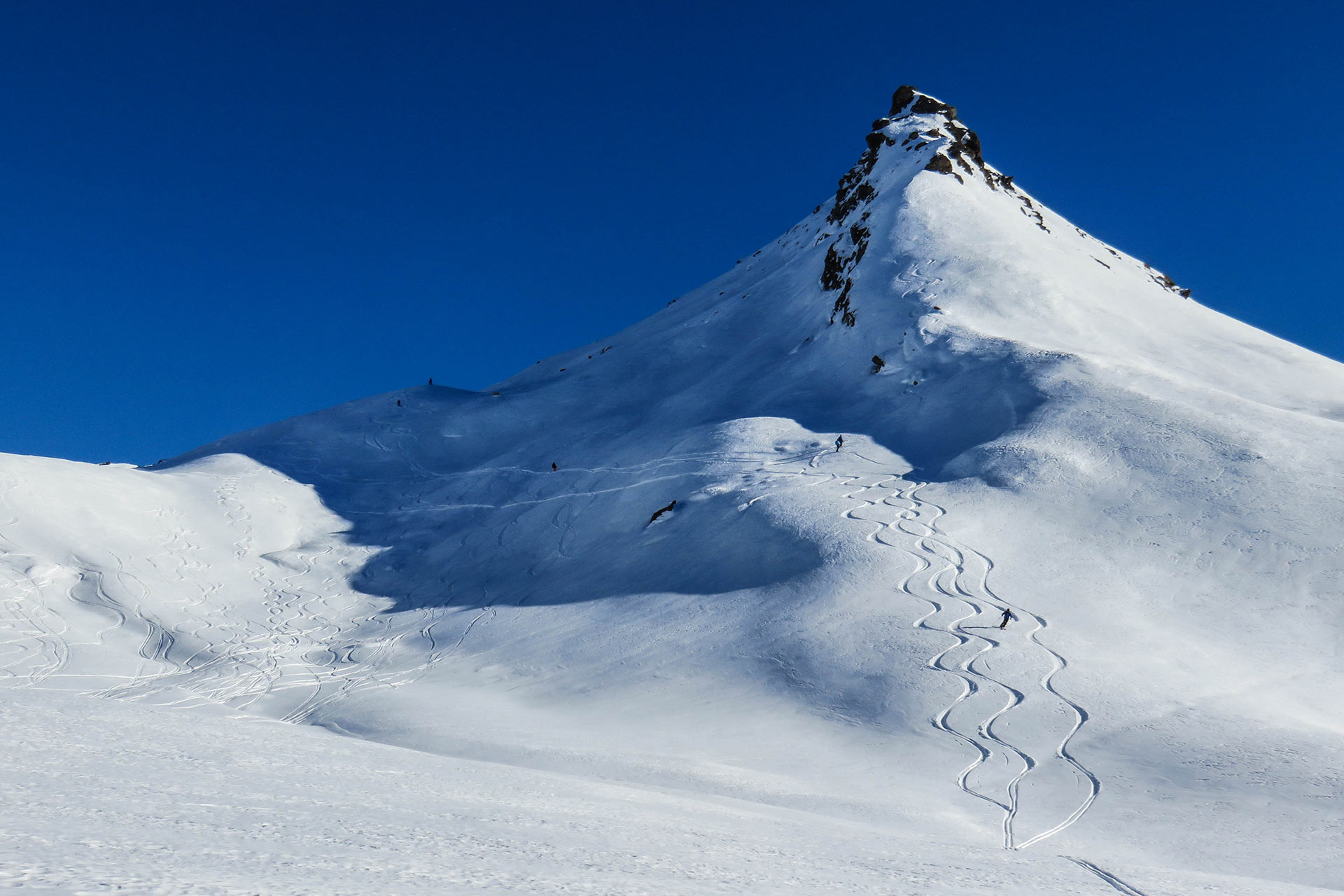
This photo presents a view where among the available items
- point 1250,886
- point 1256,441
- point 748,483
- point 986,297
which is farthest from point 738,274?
point 1250,886

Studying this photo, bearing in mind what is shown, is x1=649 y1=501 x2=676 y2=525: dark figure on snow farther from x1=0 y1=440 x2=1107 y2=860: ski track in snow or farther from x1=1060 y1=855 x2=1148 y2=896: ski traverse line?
x1=1060 y1=855 x2=1148 y2=896: ski traverse line

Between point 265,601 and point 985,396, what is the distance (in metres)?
25.3

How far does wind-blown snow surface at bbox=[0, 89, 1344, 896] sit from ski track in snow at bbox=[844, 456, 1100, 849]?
9 centimetres

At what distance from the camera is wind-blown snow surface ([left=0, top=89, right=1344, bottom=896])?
792 cm

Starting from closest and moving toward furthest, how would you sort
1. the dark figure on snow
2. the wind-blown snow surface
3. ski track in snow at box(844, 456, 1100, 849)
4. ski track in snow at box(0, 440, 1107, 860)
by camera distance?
the wind-blown snow surface, ski track in snow at box(844, 456, 1100, 849), ski track in snow at box(0, 440, 1107, 860), the dark figure on snow

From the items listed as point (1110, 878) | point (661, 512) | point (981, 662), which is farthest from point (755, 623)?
point (1110, 878)

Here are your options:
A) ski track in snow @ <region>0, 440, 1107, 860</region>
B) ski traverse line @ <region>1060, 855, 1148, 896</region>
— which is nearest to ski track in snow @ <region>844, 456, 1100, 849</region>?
ski track in snow @ <region>0, 440, 1107, 860</region>

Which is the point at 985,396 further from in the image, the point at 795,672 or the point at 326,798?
the point at 326,798

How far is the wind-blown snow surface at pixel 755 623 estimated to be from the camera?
792 cm

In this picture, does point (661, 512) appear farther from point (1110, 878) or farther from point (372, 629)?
point (1110, 878)

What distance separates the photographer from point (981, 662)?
16.8 meters

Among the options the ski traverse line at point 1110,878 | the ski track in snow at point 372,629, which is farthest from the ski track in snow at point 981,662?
the ski traverse line at point 1110,878

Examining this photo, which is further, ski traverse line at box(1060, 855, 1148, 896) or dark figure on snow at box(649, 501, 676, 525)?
dark figure on snow at box(649, 501, 676, 525)

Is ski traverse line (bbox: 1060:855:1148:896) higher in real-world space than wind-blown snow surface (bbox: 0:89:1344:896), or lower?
lower
